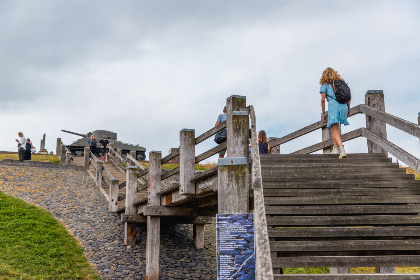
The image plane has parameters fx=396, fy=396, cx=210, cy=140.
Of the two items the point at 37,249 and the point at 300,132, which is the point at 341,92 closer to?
the point at 300,132

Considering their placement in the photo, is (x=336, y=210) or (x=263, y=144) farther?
(x=263, y=144)

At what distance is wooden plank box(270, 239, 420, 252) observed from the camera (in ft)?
14.1

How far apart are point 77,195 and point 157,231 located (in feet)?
20.7

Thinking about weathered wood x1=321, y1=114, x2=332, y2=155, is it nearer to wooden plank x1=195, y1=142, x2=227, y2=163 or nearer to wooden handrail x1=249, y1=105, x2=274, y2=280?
wooden plank x1=195, y1=142, x2=227, y2=163

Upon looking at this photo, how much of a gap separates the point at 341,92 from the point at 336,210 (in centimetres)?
281

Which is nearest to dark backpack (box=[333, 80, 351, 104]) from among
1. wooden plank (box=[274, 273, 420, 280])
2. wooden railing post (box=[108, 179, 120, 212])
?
wooden plank (box=[274, 273, 420, 280])

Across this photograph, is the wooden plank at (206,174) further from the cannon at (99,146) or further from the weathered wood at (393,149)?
the cannon at (99,146)

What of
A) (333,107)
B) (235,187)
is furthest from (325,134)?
(235,187)

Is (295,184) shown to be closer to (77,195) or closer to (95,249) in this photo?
(95,249)

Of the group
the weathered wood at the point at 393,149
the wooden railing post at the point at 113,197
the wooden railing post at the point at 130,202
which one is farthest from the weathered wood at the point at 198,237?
the weathered wood at the point at 393,149

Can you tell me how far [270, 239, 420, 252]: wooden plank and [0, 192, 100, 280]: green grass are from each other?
6166mm

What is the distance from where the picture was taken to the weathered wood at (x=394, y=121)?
18.4 feet

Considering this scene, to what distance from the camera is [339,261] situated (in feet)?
13.5

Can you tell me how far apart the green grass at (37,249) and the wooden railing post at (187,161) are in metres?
3.77
